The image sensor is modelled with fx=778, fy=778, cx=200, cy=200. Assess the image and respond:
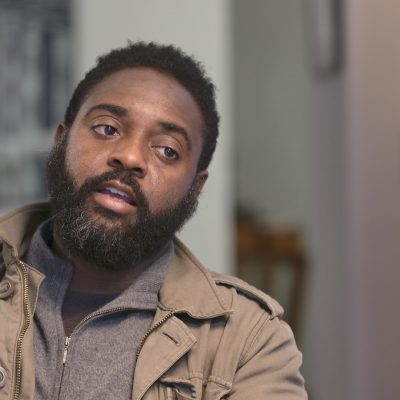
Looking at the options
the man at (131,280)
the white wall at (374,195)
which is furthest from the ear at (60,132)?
the white wall at (374,195)

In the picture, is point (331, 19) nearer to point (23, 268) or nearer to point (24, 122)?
point (24, 122)

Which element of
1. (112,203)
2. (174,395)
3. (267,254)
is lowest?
(267,254)

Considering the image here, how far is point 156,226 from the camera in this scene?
100 cm

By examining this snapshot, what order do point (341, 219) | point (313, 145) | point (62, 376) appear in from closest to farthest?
point (62, 376), point (341, 219), point (313, 145)

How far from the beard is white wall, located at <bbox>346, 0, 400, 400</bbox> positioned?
1287mm

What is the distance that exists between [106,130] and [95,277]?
20 centimetres

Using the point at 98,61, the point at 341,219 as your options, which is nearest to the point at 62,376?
the point at 98,61

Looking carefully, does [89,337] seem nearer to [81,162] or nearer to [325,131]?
[81,162]

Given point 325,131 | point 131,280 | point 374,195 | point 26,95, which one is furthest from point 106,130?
point 325,131

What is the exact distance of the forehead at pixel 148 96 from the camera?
977 millimetres

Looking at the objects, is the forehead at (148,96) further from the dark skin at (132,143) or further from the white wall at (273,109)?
the white wall at (273,109)

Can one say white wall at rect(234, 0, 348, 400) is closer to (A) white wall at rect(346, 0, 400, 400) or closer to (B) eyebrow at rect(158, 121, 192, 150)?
(A) white wall at rect(346, 0, 400, 400)

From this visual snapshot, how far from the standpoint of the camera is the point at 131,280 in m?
1.05

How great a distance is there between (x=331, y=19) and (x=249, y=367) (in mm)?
2017
